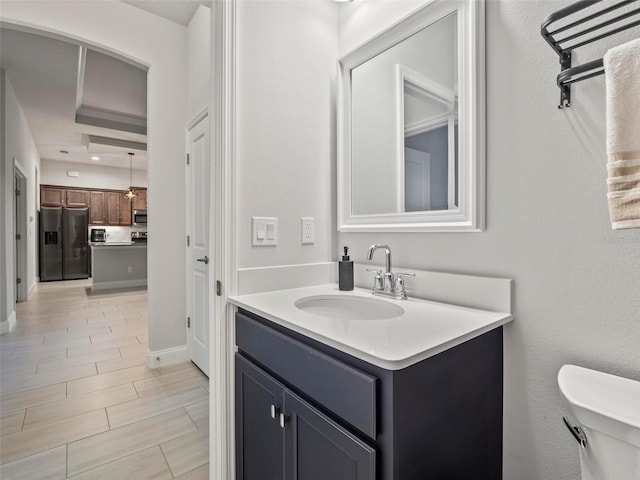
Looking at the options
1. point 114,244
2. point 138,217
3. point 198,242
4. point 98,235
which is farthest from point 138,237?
point 198,242

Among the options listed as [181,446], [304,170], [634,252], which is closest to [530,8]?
[634,252]

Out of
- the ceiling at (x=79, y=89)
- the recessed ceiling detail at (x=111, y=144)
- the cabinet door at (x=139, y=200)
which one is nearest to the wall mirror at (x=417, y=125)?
the ceiling at (x=79, y=89)

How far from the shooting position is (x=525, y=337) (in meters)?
1.00

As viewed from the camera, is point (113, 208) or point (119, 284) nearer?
point (119, 284)

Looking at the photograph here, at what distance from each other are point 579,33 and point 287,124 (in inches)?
40.6

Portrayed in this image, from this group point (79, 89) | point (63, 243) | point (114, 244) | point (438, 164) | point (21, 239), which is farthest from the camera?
point (63, 243)

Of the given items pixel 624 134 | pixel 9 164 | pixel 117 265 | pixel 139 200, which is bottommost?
pixel 117 265

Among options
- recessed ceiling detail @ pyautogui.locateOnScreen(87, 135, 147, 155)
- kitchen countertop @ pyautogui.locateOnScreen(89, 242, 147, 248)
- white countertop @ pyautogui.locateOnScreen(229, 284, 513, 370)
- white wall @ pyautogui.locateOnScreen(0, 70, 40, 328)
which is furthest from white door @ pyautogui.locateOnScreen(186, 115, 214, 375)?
kitchen countertop @ pyautogui.locateOnScreen(89, 242, 147, 248)

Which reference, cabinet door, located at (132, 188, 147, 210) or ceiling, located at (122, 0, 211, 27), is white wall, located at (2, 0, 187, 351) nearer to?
ceiling, located at (122, 0, 211, 27)

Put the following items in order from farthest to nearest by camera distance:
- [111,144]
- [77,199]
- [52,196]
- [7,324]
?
[77,199]
[52,196]
[111,144]
[7,324]

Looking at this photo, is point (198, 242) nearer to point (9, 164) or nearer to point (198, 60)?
point (198, 60)

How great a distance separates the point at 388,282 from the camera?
129cm

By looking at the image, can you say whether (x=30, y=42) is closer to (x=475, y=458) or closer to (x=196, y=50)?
(x=196, y=50)

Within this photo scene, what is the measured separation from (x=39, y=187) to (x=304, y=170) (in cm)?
810
